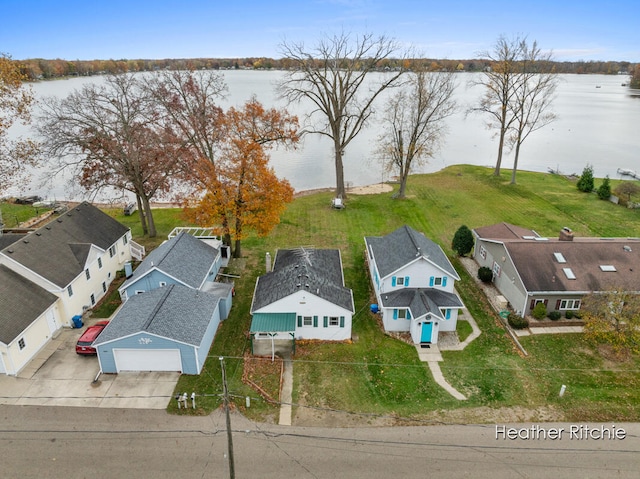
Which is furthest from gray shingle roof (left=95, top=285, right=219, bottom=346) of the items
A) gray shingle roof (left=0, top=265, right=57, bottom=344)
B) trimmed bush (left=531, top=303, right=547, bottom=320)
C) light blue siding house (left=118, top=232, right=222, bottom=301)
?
trimmed bush (left=531, top=303, right=547, bottom=320)

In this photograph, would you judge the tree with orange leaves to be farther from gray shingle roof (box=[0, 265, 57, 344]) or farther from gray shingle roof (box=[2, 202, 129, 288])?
gray shingle roof (box=[0, 265, 57, 344])

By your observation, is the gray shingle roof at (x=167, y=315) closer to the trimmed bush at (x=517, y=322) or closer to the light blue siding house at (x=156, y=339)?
the light blue siding house at (x=156, y=339)

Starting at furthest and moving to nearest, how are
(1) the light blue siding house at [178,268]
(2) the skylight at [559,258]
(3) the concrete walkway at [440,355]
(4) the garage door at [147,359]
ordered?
1. (2) the skylight at [559,258]
2. (1) the light blue siding house at [178,268]
3. (4) the garage door at [147,359]
4. (3) the concrete walkway at [440,355]

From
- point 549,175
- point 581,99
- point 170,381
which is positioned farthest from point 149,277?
point 581,99

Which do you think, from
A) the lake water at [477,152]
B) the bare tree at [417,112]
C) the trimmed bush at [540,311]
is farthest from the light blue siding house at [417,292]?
the lake water at [477,152]

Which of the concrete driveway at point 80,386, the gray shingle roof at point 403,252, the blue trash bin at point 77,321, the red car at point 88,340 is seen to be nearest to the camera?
the concrete driveway at point 80,386

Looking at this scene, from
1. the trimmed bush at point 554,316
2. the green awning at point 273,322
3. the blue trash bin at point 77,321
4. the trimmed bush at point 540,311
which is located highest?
the green awning at point 273,322

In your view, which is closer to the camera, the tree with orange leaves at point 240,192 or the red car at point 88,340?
the red car at point 88,340
